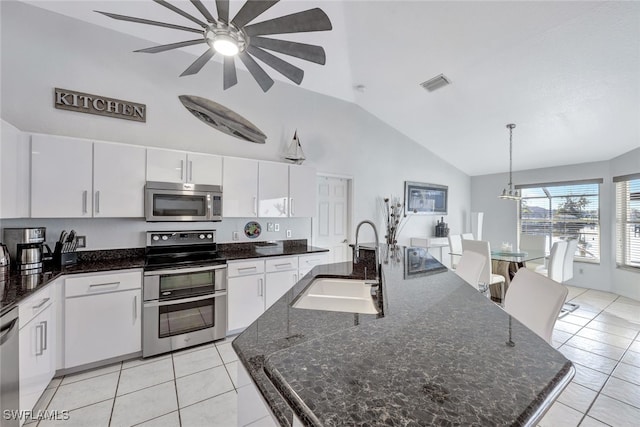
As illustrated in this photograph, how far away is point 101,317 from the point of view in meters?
2.37

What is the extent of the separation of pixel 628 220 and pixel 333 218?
16.3ft

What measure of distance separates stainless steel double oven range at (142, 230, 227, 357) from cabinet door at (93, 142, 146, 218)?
409mm

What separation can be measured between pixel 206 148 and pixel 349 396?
347 cm

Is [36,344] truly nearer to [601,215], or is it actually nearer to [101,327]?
[101,327]

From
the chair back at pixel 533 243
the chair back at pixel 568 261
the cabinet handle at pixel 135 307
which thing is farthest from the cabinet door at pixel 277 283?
the chair back at pixel 533 243

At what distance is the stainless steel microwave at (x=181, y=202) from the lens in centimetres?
282

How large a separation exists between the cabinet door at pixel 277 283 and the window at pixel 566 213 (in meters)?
4.91

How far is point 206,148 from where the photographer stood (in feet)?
11.3

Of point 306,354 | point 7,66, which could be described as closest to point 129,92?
Result: point 7,66

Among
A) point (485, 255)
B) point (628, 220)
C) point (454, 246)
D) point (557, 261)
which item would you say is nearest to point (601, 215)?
point (628, 220)

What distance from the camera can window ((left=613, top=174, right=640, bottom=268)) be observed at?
4477 mm

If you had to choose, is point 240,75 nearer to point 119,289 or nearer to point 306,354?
point 119,289

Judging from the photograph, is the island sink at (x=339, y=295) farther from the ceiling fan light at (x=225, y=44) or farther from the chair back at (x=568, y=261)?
the chair back at (x=568, y=261)

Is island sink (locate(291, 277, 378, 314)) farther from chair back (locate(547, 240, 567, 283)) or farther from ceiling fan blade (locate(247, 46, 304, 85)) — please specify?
chair back (locate(547, 240, 567, 283))
